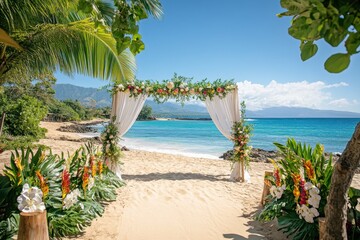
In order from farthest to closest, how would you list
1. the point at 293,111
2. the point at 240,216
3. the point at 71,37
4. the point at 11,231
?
the point at 293,111 → the point at 71,37 → the point at 240,216 → the point at 11,231

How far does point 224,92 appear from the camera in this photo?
664 cm

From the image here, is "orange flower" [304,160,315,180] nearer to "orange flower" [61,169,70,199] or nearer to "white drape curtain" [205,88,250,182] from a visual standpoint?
"orange flower" [61,169,70,199]

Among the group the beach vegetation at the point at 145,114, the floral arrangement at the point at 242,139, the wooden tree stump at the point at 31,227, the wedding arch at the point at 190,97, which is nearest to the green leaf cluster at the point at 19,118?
the wedding arch at the point at 190,97

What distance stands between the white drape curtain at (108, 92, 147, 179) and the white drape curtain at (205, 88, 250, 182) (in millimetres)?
2130

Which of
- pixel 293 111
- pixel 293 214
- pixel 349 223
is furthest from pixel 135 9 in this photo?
pixel 293 111

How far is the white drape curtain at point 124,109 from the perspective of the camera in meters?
6.55

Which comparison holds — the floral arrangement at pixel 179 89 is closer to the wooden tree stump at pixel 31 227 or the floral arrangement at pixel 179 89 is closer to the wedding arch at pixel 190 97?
the wedding arch at pixel 190 97

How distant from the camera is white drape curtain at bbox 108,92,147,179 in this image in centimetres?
655

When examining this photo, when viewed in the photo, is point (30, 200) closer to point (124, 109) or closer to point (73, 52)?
point (73, 52)

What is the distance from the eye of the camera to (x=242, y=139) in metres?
6.50

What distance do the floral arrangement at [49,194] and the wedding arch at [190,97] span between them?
267cm

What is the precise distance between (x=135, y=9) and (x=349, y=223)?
122 inches

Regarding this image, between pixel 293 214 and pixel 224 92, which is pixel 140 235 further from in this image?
pixel 224 92

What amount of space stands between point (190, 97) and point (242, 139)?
1.92m
